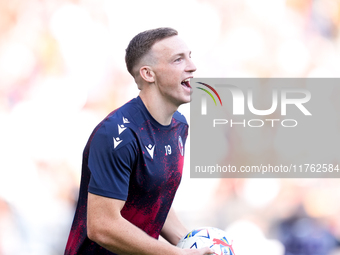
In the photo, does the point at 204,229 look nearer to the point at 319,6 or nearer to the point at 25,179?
the point at 25,179

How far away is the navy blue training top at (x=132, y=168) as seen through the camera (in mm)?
1553

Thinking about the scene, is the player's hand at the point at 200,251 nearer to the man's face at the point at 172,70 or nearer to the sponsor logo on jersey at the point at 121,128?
the sponsor logo on jersey at the point at 121,128

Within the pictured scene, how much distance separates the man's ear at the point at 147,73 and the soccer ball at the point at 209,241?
2.64 feet

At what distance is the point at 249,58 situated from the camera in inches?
142

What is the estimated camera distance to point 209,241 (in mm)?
1854

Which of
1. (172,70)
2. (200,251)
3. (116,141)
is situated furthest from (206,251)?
(172,70)

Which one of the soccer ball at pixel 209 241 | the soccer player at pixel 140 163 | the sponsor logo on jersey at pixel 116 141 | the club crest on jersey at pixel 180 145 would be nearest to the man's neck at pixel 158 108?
the soccer player at pixel 140 163

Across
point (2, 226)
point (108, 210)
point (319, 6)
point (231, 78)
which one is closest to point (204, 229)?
point (108, 210)

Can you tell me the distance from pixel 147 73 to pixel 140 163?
1.61ft

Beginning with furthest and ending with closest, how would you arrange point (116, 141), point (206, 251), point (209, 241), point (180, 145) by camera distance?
point (180, 145) → point (209, 241) → point (206, 251) → point (116, 141)

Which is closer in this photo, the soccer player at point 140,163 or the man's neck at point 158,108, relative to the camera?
the soccer player at point 140,163

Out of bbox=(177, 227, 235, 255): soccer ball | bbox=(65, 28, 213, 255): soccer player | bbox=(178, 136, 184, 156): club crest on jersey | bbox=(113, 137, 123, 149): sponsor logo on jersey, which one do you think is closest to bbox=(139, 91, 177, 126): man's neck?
bbox=(65, 28, 213, 255): soccer player

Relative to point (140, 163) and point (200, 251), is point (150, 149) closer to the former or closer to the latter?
point (140, 163)

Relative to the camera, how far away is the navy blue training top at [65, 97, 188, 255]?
5.09 feet
